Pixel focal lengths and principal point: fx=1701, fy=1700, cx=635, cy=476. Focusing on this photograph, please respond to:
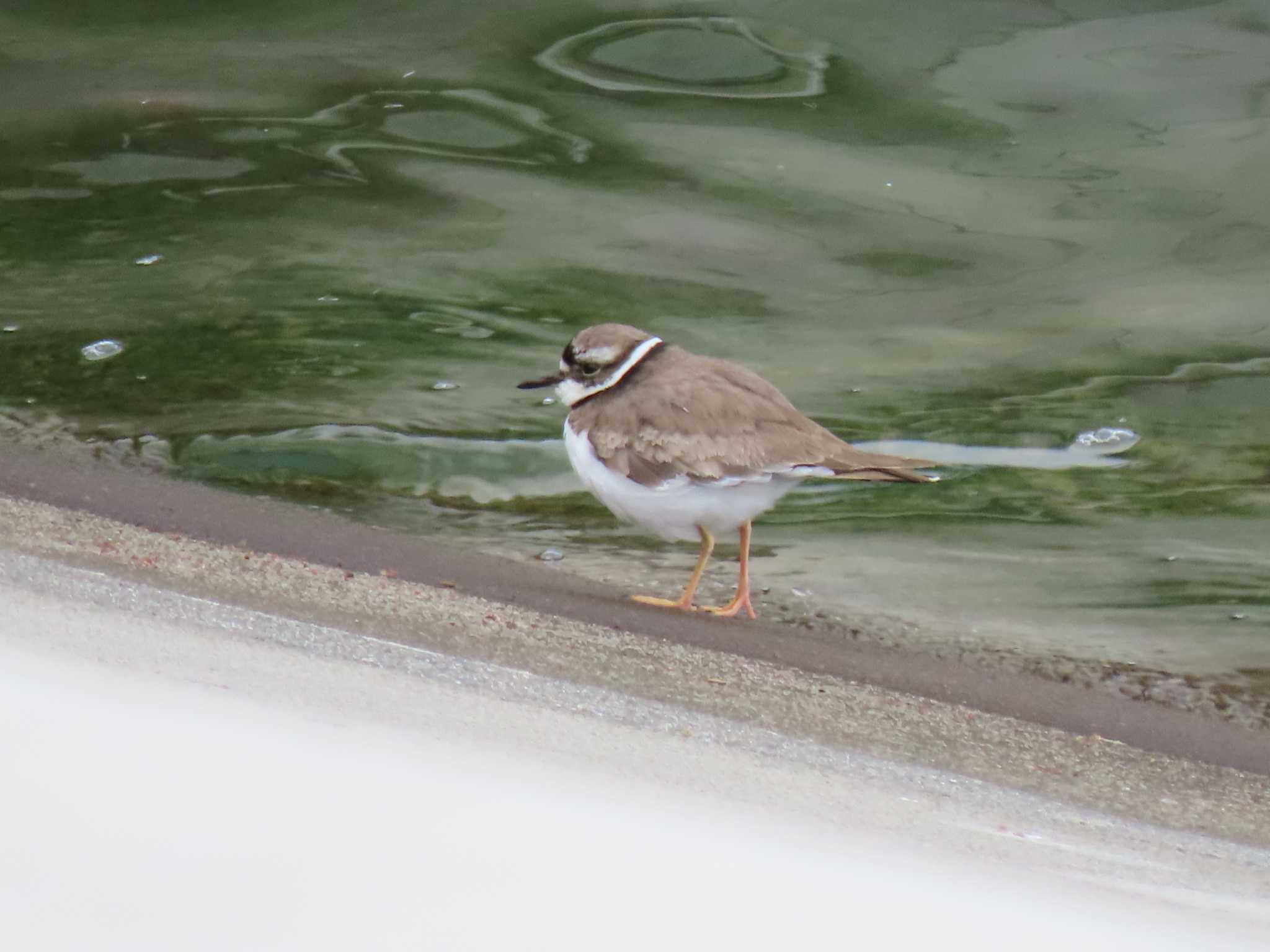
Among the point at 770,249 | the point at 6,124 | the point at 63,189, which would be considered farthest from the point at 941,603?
the point at 6,124

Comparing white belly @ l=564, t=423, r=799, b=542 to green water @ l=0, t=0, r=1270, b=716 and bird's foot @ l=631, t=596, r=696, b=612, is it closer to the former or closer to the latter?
bird's foot @ l=631, t=596, r=696, b=612

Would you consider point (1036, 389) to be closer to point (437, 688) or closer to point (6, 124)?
point (437, 688)

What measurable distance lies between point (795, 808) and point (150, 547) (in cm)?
139

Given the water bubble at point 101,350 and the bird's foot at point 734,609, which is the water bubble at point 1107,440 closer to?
the bird's foot at point 734,609

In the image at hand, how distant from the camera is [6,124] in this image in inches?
307

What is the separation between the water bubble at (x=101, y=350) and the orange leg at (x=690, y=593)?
245 cm

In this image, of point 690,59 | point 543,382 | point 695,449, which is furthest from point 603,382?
point 690,59

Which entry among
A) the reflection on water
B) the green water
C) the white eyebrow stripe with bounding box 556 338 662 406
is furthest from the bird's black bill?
the reflection on water

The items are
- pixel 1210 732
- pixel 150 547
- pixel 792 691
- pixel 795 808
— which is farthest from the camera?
pixel 1210 732

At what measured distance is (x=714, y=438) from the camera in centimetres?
376

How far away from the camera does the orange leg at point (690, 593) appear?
12.7 ft

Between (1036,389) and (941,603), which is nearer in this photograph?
(941,603)

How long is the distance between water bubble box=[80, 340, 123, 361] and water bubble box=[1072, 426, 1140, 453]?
322 cm

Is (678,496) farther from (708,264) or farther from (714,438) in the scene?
(708,264)
